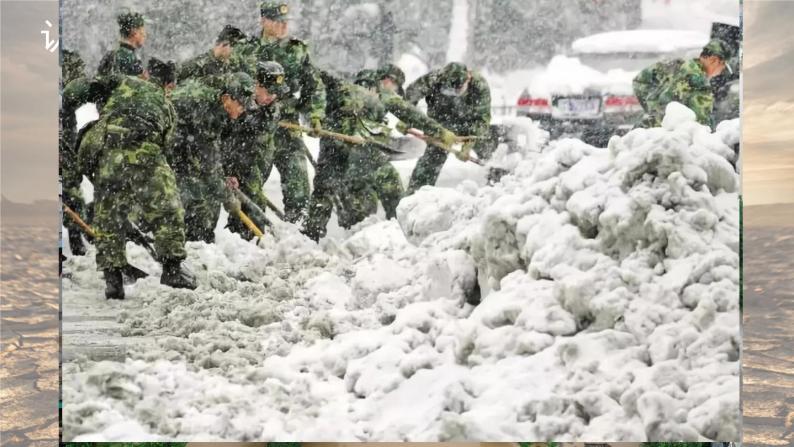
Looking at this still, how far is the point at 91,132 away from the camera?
130 inches

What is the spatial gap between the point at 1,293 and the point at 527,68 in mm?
2486

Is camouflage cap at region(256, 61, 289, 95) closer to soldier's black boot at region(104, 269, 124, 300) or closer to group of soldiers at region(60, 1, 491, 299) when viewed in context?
group of soldiers at region(60, 1, 491, 299)

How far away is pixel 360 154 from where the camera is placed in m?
3.34

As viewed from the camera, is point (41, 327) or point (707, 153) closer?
point (707, 153)

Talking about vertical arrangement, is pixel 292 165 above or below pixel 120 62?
below

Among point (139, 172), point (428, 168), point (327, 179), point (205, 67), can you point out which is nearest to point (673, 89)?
point (428, 168)

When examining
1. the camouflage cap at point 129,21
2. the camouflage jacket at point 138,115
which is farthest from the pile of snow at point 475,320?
the camouflage cap at point 129,21

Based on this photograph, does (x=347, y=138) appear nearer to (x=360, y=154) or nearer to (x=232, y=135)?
(x=360, y=154)

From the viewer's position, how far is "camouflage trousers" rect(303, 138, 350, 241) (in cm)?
334

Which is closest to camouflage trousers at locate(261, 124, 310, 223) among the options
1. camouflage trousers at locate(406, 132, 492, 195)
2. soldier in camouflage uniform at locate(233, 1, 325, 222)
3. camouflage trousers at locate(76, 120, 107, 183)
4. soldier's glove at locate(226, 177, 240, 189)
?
soldier in camouflage uniform at locate(233, 1, 325, 222)

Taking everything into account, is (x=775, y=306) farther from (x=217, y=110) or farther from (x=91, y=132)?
(x=91, y=132)

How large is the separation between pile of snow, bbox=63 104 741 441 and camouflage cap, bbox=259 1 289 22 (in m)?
0.89

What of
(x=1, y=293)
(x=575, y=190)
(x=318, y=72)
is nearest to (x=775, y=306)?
(x=575, y=190)

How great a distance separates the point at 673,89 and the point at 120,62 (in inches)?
91.6
